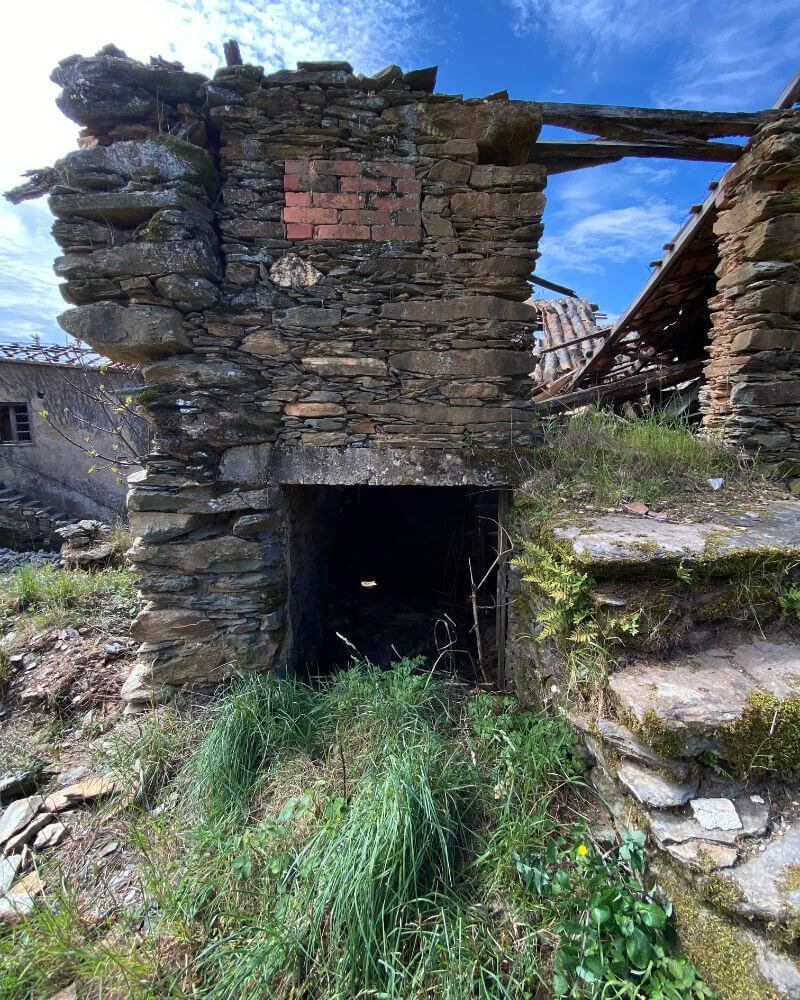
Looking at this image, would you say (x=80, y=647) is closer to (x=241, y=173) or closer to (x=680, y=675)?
(x=241, y=173)

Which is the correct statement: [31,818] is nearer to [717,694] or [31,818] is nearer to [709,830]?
[709,830]

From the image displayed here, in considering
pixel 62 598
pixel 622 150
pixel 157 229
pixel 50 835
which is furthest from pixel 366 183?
pixel 62 598

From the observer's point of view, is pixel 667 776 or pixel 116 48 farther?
pixel 116 48

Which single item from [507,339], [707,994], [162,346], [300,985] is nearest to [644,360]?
[507,339]

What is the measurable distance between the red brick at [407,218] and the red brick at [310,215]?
373 millimetres

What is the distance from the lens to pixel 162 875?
204 centimetres

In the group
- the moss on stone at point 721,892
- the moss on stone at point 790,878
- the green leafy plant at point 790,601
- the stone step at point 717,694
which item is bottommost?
the moss on stone at point 721,892

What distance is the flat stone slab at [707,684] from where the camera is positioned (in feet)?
5.49

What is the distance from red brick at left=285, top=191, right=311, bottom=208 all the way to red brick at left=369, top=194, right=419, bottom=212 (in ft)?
1.25

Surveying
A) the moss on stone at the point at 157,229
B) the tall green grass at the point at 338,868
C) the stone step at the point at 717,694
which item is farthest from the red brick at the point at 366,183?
the tall green grass at the point at 338,868

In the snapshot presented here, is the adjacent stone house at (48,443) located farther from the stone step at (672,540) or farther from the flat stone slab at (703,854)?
the flat stone slab at (703,854)

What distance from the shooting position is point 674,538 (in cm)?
225

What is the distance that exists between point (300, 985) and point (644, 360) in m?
7.72

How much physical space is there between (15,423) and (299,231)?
13.6 metres
